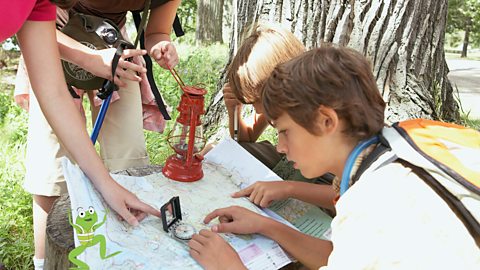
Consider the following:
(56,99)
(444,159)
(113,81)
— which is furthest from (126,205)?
(444,159)

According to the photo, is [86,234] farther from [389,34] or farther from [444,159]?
[389,34]

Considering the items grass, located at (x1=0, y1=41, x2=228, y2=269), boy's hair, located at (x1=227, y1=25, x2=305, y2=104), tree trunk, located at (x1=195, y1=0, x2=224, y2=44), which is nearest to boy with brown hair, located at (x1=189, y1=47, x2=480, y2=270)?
boy's hair, located at (x1=227, y1=25, x2=305, y2=104)

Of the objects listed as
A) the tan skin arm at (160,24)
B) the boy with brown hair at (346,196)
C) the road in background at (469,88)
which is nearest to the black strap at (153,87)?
the tan skin arm at (160,24)

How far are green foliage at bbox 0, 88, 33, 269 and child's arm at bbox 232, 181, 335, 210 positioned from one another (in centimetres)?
142

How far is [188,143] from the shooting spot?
2.07 metres

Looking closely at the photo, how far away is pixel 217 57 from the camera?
6734mm

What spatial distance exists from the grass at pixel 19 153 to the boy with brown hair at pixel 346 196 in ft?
5.02

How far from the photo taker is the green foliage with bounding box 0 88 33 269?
9.06 ft

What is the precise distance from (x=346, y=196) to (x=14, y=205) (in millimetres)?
2425

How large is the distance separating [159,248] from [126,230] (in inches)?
4.9

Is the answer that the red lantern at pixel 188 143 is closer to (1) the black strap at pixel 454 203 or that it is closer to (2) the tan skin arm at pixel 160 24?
(2) the tan skin arm at pixel 160 24

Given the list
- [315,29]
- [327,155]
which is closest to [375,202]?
[327,155]

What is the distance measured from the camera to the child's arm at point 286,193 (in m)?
1.94

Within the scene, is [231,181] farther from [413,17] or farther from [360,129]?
[413,17]
